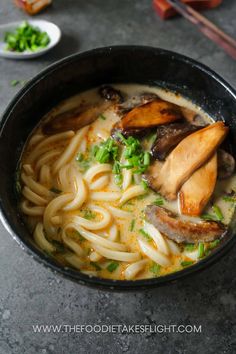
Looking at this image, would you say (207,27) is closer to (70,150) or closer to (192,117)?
(192,117)

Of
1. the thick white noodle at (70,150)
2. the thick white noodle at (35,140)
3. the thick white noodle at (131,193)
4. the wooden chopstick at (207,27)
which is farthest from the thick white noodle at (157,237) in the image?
the wooden chopstick at (207,27)

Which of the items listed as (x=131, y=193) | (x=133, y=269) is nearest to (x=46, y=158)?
(x=131, y=193)

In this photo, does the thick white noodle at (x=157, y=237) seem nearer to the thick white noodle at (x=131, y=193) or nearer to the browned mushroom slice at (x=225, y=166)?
the thick white noodle at (x=131, y=193)

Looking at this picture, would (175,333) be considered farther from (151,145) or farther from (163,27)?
(163,27)

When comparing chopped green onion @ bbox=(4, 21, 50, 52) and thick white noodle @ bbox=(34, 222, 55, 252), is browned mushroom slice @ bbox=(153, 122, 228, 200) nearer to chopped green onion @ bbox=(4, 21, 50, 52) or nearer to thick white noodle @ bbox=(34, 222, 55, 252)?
thick white noodle @ bbox=(34, 222, 55, 252)

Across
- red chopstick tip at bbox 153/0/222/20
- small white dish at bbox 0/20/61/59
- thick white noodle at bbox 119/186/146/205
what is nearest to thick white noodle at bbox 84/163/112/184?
thick white noodle at bbox 119/186/146/205

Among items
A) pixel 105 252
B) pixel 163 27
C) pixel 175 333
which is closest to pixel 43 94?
pixel 105 252
